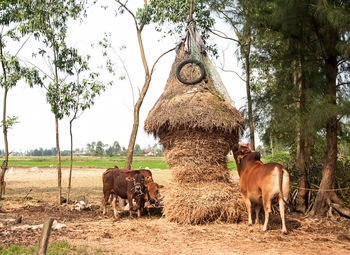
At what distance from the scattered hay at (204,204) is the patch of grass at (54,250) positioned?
3.33 metres

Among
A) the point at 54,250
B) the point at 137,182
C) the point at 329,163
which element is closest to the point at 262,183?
the point at 329,163

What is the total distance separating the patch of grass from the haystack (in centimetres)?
340

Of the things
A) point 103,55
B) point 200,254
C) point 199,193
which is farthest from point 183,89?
point 103,55

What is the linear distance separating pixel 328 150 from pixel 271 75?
12.1 ft

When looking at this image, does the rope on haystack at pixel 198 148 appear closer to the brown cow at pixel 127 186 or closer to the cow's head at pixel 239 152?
the cow's head at pixel 239 152

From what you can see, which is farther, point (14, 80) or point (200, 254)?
point (14, 80)

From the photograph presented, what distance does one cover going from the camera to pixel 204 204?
9742 millimetres

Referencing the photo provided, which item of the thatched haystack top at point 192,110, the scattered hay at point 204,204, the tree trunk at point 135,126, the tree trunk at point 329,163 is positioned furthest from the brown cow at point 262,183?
the tree trunk at point 135,126

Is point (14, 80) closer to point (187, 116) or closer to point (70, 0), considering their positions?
point (70, 0)

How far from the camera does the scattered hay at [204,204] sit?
9.73m

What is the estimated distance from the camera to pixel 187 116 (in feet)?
33.0

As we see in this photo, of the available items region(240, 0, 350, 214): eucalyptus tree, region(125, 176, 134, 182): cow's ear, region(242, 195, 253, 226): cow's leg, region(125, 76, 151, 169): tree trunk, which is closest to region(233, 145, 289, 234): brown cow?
region(242, 195, 253, 226): cow's leg

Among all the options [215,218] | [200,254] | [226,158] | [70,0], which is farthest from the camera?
[70,0]

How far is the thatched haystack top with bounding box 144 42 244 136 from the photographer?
33.0ft
